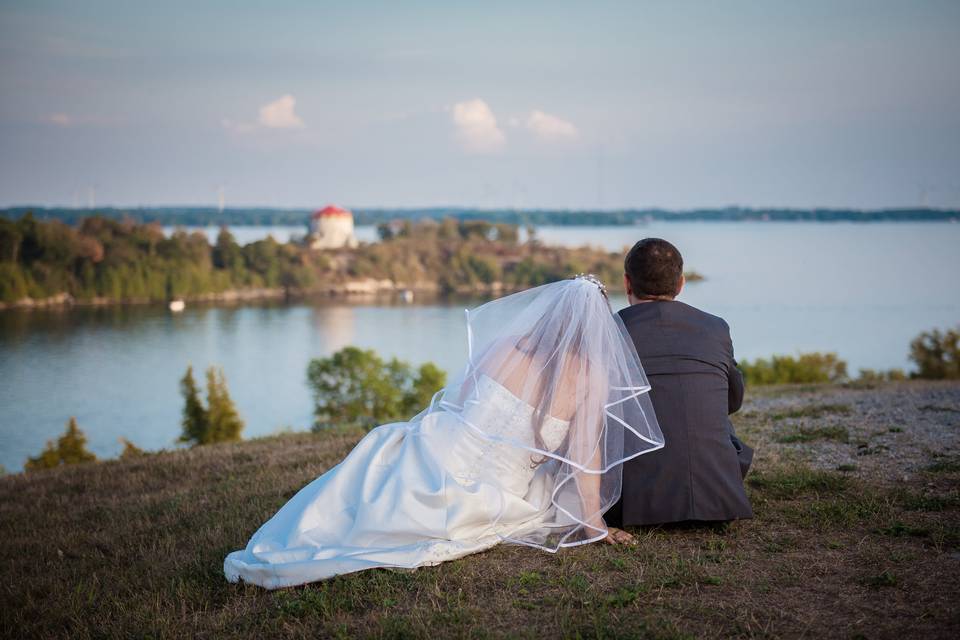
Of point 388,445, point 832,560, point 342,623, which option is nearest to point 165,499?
point 388,445

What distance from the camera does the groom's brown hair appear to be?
495cm

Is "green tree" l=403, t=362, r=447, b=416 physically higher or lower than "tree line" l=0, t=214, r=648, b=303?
lower

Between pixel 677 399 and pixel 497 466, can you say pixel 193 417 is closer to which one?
pixel 497 466

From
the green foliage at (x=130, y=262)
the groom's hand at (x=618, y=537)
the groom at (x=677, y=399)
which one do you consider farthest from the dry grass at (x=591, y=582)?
the green foliage at (x=130, y=262)

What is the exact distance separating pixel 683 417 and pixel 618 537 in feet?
2.89

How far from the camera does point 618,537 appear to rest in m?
5.11

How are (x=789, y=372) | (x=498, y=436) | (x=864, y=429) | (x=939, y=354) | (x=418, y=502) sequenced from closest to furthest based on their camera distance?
(x=418, y=502)
(x=498, y=436)
(x=864, y=429)
(x=789, y=372)
(x=939, y=354)

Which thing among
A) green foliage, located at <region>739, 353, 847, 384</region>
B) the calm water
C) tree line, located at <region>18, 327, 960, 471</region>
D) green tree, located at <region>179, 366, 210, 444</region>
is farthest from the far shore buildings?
green foliage, located at <region>739, 353, 847, 384</region>

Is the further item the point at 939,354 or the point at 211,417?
the point at 939,354

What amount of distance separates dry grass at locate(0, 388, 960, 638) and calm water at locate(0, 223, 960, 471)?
41.0 m

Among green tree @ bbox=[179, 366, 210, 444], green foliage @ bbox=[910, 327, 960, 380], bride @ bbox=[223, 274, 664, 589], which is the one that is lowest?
green tree @ bbox=[179, 366, 210, 444]

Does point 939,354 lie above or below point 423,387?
above

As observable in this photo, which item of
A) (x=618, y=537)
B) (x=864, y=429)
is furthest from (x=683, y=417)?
(x=864, y=429)

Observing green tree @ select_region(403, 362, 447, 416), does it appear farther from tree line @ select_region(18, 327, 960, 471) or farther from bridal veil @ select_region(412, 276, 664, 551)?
bridal veil @ select_region(412, 276, 664, 551)
